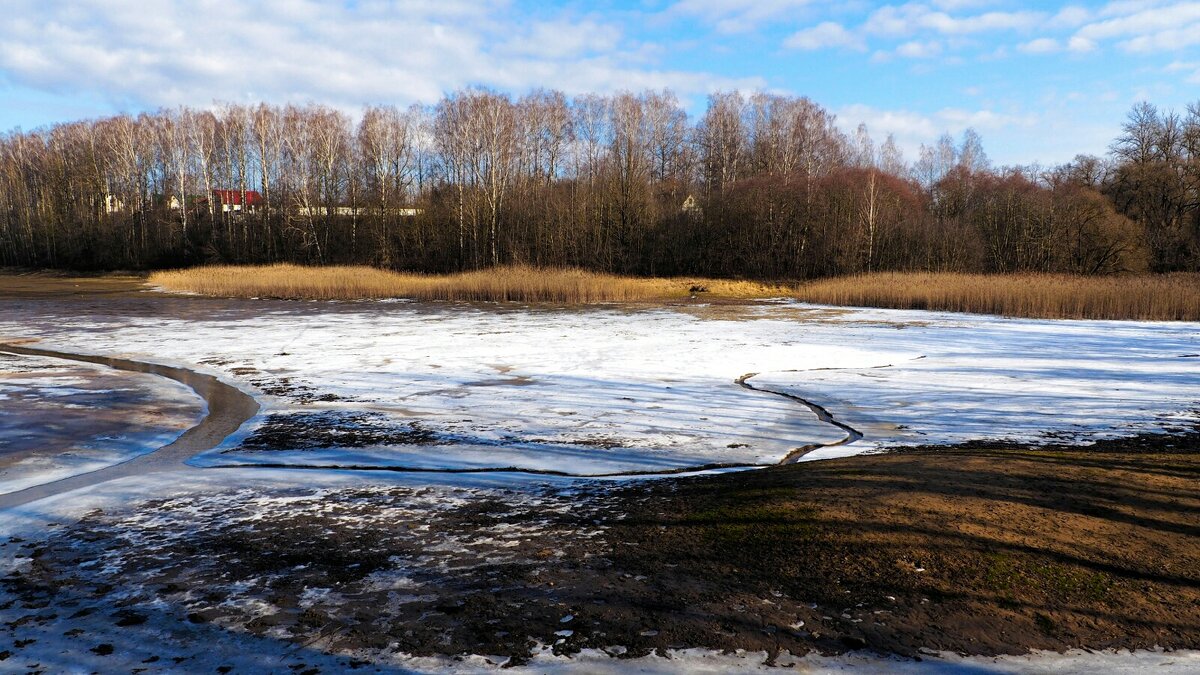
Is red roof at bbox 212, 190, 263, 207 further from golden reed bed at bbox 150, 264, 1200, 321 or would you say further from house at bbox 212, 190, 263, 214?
golden reed bed at bbox 150, 264, 1200, 321

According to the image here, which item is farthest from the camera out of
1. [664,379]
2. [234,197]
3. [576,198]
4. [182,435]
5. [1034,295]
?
[234,197]

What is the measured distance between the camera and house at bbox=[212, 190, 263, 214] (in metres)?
51.1

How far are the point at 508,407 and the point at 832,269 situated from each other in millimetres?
32112

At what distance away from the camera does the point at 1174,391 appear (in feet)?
29.9

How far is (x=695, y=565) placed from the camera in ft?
12.2

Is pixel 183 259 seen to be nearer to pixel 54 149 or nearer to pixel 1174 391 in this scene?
pixel 54 149

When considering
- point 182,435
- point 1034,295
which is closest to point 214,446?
point 182,435

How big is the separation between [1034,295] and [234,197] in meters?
50.2

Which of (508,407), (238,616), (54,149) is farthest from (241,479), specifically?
(54,149)

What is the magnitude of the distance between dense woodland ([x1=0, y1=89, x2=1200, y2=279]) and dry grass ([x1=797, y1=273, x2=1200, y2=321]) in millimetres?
10447

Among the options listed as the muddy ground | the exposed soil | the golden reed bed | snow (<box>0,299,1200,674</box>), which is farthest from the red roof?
the muddy ground

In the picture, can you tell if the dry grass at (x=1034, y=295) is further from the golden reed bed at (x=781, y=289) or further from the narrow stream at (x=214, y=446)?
the narrow stream at (x=214, y=446)

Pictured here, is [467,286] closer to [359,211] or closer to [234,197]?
[359,211]

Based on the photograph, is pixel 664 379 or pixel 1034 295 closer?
pixel 664 379
